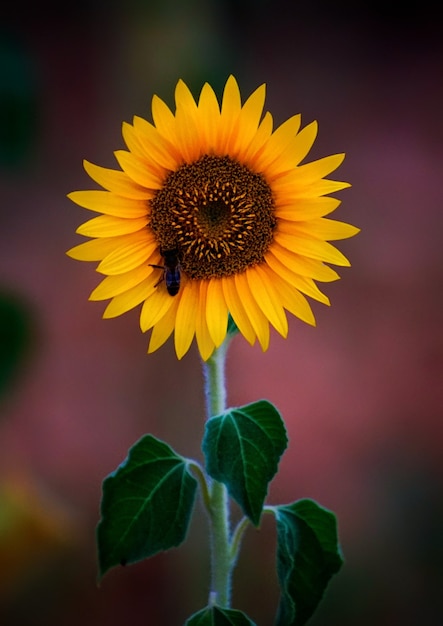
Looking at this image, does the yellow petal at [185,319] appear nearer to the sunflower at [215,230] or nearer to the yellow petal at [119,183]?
the sunflower at [215,230]

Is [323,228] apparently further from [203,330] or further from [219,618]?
[219,618]

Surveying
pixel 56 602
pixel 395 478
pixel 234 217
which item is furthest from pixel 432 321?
pixel 56 602

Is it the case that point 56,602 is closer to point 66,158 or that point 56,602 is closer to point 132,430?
point 132,430

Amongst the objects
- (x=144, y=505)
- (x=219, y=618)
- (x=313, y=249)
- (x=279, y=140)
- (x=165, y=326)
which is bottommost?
(x=219, y=618)

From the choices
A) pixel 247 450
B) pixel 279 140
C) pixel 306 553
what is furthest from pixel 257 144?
pixel 306 553

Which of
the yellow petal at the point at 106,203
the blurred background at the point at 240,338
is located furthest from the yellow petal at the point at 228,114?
the blurred background at the point at 240,338
